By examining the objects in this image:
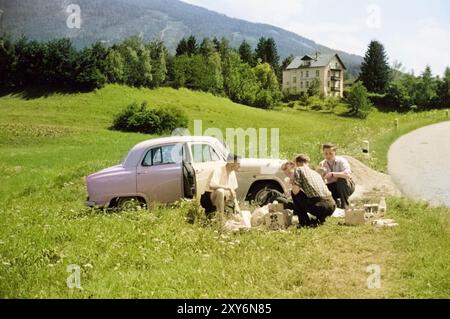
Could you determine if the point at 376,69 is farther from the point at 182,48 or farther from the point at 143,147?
the point at 143,147

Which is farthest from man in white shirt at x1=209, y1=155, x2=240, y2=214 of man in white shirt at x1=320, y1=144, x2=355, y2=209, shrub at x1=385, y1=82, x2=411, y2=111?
shrub at x1=385, y1=82, x2=411, y2=111

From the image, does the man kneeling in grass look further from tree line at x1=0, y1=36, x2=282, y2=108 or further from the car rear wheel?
tree line at x1=0, y1=36, x2=282, y2=108

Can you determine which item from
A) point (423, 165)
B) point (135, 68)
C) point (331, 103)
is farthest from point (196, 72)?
point (423, 165)

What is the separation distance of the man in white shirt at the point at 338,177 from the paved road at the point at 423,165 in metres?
2.93

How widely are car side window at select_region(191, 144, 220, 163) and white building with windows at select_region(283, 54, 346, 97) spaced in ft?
330

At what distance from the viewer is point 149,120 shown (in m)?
49.7

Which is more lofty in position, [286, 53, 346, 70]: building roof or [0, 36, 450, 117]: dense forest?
[286, 53, 346, 70]: building roof

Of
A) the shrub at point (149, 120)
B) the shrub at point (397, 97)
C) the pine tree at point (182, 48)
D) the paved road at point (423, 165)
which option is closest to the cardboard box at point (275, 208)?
the paved road at point (423, 165)

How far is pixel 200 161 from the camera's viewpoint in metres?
12.1

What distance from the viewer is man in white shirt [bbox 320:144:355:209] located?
1185 centimetres

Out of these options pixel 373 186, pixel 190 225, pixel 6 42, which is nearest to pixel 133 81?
pixel 6 42

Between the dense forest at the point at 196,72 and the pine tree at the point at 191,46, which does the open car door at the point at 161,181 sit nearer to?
the dense forest at the point at 196,72
